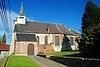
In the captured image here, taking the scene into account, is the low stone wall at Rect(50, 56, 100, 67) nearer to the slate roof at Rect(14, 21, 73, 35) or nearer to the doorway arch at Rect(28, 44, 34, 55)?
the doorway arch at Rect(28, 44, 34, 55)

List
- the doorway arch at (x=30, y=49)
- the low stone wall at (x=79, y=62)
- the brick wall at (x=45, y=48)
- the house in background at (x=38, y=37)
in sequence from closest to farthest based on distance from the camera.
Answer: the low stone wall at (x=79, y=62) → the house in background at (x=38, y=37) → the doorway arch at (x=30, y=49) → the brick wall at (x=45, y=48)

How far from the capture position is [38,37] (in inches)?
2232

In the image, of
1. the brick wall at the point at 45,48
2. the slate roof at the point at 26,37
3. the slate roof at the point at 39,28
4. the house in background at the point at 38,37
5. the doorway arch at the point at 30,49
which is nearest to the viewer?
the house in background at the point at 38,37

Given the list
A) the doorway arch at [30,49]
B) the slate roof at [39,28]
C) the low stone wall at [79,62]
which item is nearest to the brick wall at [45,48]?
the doorway arch at [30,49]

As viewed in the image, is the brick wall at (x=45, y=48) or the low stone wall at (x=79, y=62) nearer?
the low stone wall at (x=79, y=62)

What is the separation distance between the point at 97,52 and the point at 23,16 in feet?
135

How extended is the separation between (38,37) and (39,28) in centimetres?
360

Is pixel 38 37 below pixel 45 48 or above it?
above

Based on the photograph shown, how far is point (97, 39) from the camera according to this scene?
71.6 ft

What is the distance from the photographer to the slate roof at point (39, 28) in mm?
55859

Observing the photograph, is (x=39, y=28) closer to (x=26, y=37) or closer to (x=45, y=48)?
(x=26, y=37)

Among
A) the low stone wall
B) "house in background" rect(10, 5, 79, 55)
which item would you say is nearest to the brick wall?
"house in background" rect(10, 5, 79, 55)

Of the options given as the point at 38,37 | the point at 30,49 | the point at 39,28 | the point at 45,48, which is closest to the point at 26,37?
the point at 30,49

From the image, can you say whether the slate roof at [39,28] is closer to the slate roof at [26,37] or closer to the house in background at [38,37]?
the house in background at [38,37]
